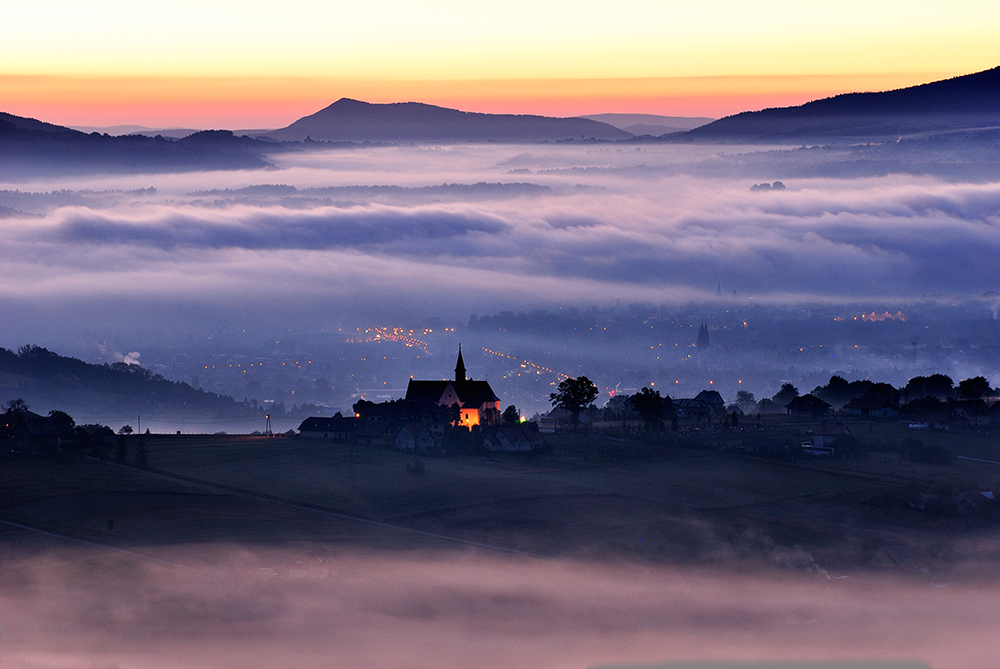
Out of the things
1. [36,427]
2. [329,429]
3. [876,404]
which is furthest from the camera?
[876,404]

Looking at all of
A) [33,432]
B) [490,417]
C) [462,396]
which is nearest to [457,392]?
[462,396]

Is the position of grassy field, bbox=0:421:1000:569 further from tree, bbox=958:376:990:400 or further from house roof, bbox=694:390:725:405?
house roof, bbox=694:390:725:405

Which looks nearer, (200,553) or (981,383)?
(200,553)

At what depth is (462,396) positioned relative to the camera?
162 m

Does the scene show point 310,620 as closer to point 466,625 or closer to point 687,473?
point 466,625

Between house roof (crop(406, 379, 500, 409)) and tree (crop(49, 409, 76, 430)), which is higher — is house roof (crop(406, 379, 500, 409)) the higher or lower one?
the higher one

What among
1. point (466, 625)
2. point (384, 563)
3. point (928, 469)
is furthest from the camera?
point (928, 469)

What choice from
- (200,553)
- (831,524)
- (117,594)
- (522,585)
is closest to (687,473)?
(831,524)

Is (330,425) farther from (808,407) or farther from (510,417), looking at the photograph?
(808,407)

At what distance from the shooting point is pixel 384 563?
89.6 metres

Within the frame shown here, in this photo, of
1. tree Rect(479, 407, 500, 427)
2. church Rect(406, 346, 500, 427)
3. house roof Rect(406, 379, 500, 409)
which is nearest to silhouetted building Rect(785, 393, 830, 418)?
church Rect(406, 346, 500, 427)

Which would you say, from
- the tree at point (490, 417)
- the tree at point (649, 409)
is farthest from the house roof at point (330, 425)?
the tree at point (649, 409)

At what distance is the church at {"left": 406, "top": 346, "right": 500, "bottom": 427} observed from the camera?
526 ft

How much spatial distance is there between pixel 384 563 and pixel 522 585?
1065 cm
